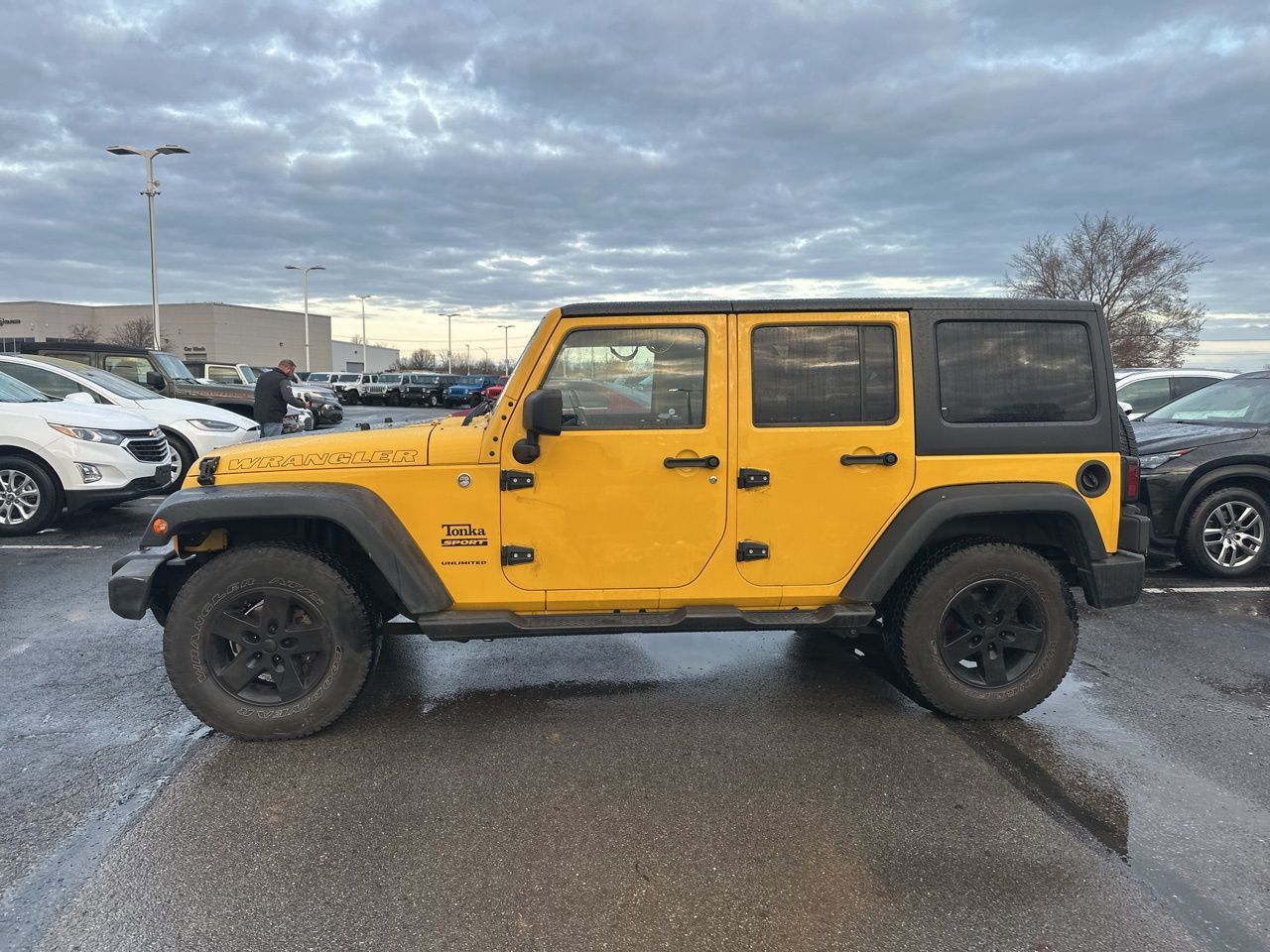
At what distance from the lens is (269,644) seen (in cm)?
337

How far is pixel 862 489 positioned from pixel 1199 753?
1890 mm

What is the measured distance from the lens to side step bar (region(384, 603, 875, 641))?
3.35 m

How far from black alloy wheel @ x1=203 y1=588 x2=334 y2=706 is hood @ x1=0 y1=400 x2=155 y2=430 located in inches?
228

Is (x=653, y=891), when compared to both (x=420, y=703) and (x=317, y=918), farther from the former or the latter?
(x=420, y=703)

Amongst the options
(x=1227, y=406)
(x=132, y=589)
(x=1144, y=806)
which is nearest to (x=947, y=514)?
(x=1144, y=806)

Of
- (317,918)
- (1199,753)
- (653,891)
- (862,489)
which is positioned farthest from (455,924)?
(1199,753)

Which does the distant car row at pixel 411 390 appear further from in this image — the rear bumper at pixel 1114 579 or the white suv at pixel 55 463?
the rear bumper at pixel 1114 579

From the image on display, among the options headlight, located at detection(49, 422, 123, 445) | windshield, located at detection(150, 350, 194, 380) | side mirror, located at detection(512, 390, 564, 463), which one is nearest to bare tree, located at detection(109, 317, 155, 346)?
windshield, located at detection(150, 350, 194, 380)

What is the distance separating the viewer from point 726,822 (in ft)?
9.28

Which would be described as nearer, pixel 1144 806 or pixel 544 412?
pixel 1144 806

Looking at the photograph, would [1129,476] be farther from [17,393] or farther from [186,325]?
[186,325]

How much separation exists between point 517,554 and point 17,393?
7.78 m

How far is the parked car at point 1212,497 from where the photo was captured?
6.12 m

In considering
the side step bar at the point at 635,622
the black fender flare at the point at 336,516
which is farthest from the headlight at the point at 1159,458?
the black fender flare at the point at 336,516
